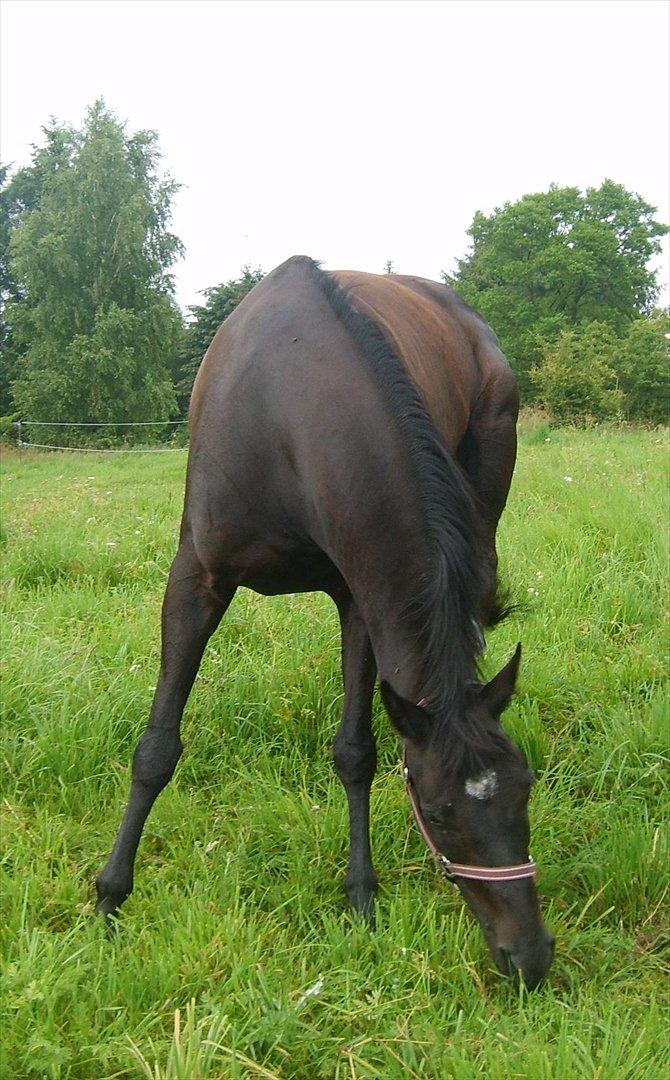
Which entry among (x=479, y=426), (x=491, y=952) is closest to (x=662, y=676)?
(x=479, y=426)

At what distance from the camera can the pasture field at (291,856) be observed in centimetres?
191

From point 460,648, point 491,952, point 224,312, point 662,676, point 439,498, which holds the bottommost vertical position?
point 491,952

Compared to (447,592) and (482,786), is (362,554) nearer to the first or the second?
(447,592)

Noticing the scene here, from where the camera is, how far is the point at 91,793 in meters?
3.03

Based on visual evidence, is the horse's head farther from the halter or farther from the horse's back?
the horse's back

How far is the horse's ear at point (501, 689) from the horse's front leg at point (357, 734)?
84 cm

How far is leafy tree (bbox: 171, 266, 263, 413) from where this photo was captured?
39.6m

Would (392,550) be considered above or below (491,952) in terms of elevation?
above

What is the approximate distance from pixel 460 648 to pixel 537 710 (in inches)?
60.6

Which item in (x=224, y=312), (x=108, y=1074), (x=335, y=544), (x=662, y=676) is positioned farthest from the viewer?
(x=224, y=312)

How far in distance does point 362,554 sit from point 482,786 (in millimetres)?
675

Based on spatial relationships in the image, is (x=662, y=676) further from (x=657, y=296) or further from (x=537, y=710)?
(x=657, y=296)

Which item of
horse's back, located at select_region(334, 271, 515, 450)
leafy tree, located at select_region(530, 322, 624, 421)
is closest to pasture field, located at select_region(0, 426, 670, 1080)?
horse's back, located at select_region(334, 271, 515, 450)

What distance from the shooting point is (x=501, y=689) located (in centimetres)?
205
